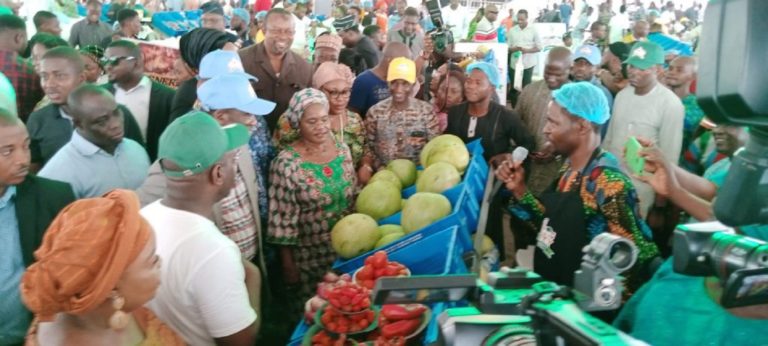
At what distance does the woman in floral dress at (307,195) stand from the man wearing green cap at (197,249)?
1222 millimetres

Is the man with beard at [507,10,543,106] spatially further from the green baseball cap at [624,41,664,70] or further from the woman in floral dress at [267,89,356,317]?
the woman in floral dress at [267,89,356,317]

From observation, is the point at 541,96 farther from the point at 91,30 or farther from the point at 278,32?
the point at 91,30

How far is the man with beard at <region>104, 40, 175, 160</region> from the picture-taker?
4.13 meters

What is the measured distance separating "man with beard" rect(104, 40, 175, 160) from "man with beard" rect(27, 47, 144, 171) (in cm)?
42

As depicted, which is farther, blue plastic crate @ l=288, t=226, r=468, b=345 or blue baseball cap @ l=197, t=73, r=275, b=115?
blue baseball cap @ l=197, t=73, r=275, b=115

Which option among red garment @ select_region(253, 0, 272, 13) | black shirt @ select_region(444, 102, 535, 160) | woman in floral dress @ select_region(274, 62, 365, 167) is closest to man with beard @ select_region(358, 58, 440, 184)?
woman in floral dress @ select_region(274, 62, 365, 167)

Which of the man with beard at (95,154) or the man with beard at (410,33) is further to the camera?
the man with beard at (410,33)

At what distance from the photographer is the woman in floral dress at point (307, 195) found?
3.44m

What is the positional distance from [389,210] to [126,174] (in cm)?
141

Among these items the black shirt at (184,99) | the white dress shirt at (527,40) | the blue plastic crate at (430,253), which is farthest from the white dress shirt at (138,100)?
the white dress shirt at (527,40)

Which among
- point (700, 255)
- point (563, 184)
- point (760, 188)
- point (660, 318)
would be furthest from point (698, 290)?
point (563, 184)

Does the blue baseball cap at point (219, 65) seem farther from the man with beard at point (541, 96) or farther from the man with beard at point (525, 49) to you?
the man with beard at point (525, 49)

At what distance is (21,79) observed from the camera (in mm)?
4492

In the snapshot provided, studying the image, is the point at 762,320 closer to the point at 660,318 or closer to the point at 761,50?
the point at 660,318
